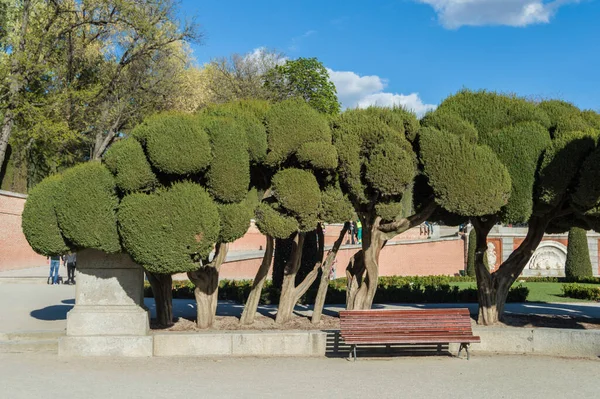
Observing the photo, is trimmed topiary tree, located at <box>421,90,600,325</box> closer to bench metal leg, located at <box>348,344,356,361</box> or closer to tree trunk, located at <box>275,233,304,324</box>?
bench metal leg, located at <box>348,344,356,361</box>

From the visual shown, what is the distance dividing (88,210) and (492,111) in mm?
6556

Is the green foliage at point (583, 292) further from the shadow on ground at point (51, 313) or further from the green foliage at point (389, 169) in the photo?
the shadow on ground at point (51, 313)

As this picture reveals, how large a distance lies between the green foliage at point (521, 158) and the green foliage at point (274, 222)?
348cm

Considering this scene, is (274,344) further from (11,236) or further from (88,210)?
(11,236)

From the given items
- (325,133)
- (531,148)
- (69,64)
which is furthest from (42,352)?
(69,64)

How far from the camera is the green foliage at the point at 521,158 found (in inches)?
380

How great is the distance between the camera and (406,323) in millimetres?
9125

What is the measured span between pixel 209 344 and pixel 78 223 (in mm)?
2649

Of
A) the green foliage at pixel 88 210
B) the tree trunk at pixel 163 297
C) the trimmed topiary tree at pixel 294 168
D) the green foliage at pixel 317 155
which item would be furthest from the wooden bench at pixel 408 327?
the green foliage at pixel 88 210

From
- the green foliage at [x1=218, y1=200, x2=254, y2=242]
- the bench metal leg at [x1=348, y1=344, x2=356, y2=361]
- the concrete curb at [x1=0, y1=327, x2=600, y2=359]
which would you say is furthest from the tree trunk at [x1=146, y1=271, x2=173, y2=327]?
the bench metal leg at [x1=348, y1=344, x2=356, y2=361]

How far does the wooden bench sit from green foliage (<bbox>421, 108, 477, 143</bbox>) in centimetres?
278

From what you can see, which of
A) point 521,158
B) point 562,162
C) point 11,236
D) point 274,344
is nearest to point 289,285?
point 274,344

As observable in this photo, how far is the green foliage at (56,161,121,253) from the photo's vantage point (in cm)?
879

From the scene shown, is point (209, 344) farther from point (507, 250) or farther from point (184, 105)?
point (184, 105)
